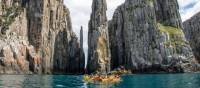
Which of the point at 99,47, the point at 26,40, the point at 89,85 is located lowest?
the point at 89,85

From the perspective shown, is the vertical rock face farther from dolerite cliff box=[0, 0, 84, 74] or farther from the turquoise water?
the turquoise water

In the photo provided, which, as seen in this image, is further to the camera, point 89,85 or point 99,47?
point 99,47

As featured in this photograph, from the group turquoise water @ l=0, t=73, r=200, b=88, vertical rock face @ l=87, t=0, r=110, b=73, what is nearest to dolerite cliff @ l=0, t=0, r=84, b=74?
vertical rock face @ l=87, t=0, r=110, b=73

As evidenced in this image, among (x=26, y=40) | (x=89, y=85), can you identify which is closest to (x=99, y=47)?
(x=26, y=40)

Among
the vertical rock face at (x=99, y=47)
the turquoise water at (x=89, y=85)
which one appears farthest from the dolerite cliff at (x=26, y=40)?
the turquoise water at (x=89, y=85)

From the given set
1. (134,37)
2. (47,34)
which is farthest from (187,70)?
(47,34)

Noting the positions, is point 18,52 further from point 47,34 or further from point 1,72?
point 47,34

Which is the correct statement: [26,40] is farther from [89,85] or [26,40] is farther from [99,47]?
[89,85]

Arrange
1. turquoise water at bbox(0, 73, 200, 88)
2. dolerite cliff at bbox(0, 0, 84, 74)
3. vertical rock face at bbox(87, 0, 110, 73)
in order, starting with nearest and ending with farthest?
1. turquoise water at bbox(0, 73, 200, 88)
2. dolerite cliff at bbox(0, 0, 84, 74)
3. vertical rock face at bbox(87, 0, 110, 73)

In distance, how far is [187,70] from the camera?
597ft

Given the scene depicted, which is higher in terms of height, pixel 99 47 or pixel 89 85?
pixel 99 47

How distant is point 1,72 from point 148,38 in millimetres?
83099

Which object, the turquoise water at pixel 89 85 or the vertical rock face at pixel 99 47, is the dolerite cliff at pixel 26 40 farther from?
the turquoise water at pixel 89 85

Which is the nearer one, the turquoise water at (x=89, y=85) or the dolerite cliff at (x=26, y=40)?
the turquoise water at (x=89, y=85)
